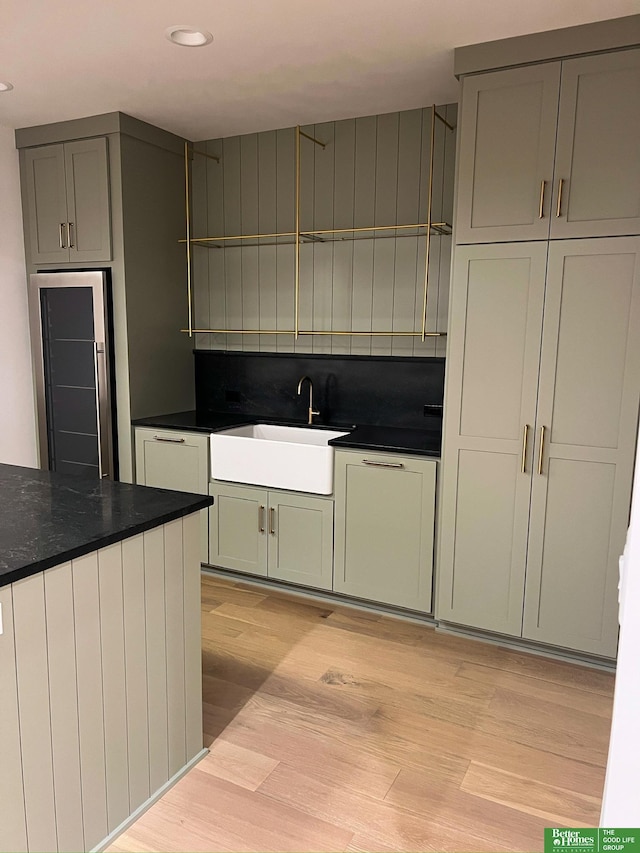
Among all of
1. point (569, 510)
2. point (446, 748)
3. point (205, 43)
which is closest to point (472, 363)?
point (569, 510)

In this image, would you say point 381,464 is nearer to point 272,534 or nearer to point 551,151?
point 272,534

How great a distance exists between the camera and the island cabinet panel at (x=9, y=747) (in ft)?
4.82

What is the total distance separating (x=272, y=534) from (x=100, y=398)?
1.33 m

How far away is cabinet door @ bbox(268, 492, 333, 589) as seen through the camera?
132 inches

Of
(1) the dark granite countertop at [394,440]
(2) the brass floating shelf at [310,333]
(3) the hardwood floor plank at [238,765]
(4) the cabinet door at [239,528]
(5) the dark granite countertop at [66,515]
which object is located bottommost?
(3) the hardwood floor plank at [238,765]

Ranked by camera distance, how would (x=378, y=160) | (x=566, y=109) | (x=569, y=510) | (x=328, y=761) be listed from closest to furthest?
(x=328, y=761) → (x=566, y=109) → (x=569, y=510) → (x=378, y=160)

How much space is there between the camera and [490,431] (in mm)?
2850

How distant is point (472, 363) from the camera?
286 cm

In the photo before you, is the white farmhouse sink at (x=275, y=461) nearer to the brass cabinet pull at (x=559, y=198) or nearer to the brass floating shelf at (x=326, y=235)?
the brass floating shelf at (x=326, y=235)

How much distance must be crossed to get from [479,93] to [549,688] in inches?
98.8

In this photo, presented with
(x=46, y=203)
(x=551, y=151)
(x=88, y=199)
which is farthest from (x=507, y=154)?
(x=46, y=203)

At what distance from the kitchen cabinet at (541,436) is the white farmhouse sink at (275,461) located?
65 cm

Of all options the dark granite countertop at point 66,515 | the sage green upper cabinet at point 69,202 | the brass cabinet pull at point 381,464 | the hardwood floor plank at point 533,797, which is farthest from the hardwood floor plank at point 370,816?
the sage green upper cabinet at point 69,202

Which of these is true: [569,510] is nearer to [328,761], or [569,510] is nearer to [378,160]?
[328,761]
